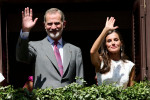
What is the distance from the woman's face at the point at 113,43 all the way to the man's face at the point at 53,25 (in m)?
0.76

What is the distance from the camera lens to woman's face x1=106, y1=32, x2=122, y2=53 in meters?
5.14

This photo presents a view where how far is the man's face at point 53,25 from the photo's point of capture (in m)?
4.74

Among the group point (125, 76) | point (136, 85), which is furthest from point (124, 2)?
point (136, 85)

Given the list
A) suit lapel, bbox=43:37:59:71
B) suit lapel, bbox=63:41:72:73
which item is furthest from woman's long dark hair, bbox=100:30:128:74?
suit lapel, bbox=43:37:59:71

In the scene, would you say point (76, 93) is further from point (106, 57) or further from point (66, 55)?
point (106, 57)

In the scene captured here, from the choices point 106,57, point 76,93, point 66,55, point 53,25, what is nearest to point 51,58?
point 66,55

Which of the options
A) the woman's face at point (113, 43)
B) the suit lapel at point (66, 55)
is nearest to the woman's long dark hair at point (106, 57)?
the woman's face at point (113, 43)

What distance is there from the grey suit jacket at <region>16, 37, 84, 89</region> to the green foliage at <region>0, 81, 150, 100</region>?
0.34 meters

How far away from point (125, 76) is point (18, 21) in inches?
152

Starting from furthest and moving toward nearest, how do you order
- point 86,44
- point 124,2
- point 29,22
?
point 86,44 → point 124,2 → point 29,22

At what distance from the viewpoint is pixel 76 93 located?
14.0 ft

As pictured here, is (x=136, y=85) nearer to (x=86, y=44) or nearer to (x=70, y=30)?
(x=70, y=30)

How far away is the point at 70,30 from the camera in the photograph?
29.1ft

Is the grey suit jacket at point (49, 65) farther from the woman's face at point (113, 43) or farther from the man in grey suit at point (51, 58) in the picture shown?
the woman's face at point (113, 43)
